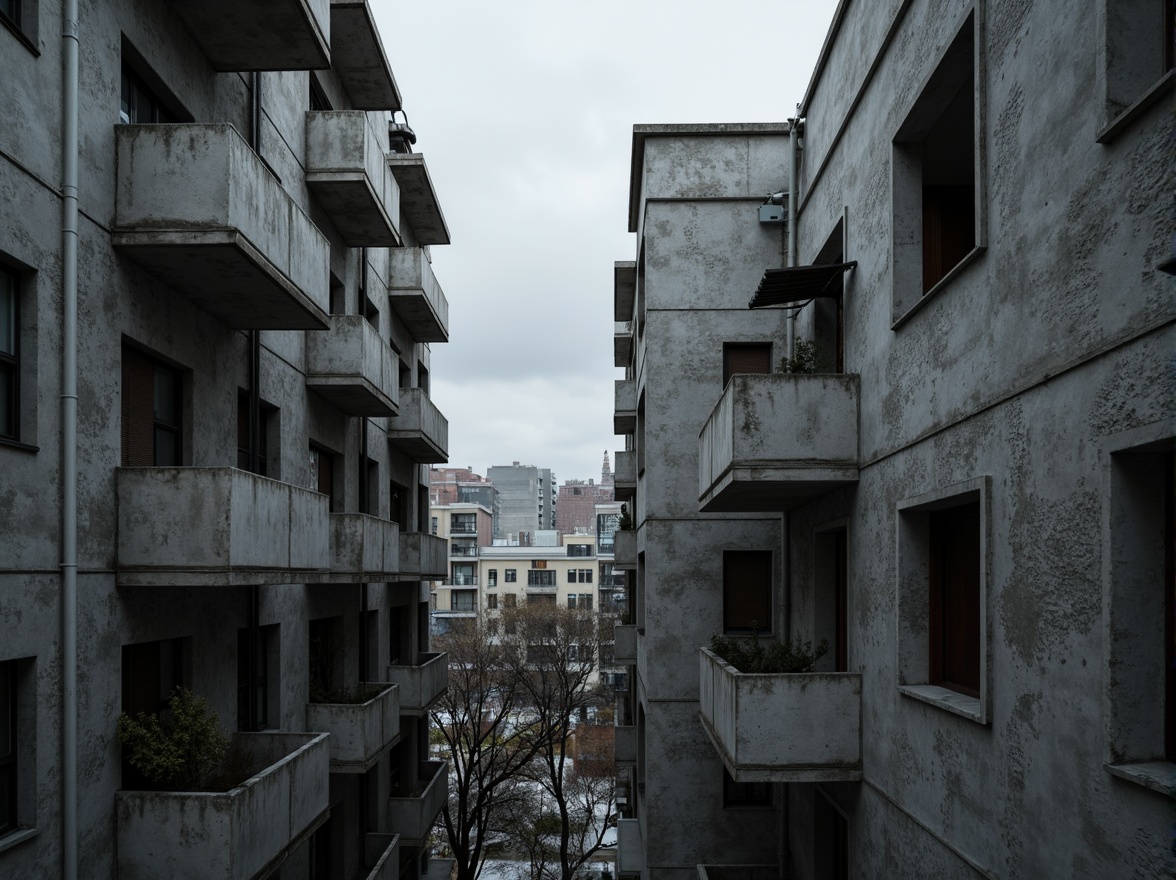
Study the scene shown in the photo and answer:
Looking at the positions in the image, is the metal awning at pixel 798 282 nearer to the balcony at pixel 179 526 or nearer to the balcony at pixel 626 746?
the balcony at pixel 179 526

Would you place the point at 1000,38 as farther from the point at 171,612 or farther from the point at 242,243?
the point at 171,612

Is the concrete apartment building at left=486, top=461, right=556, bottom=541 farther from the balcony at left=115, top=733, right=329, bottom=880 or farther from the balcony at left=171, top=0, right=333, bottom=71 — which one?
the balcony at left=115, top=733, right=329, bottom=880

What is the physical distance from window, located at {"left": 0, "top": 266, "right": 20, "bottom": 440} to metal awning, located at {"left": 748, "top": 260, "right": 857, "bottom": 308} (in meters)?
7.56

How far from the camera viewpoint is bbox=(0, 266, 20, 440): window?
764 centimetres

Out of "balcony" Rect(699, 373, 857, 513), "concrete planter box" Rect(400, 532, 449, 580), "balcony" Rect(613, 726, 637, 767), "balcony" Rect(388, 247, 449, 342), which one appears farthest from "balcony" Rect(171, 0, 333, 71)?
"balcony" Rect(613, 726, 637, 767)

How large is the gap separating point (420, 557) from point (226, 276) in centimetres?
1219

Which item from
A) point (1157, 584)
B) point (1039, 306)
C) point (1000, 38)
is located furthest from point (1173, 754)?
point (1000, 38)

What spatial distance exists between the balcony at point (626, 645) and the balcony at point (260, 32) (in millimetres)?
16724

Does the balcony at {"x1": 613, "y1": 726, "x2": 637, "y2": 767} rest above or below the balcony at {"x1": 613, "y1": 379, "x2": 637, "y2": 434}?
below

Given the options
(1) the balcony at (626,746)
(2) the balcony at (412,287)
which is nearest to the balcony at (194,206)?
(2) the balcony at (412,287)

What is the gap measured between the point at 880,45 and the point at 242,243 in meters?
6.69

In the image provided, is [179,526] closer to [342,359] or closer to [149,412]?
[149,412]

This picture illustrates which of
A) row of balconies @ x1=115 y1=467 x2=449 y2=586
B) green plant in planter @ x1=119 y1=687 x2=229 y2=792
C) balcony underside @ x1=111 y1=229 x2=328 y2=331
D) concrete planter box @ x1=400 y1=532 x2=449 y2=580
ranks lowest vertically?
green plant in planter @ x1=119 y1=687 x2=229 y2=792

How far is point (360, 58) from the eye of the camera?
1719 centimetres
